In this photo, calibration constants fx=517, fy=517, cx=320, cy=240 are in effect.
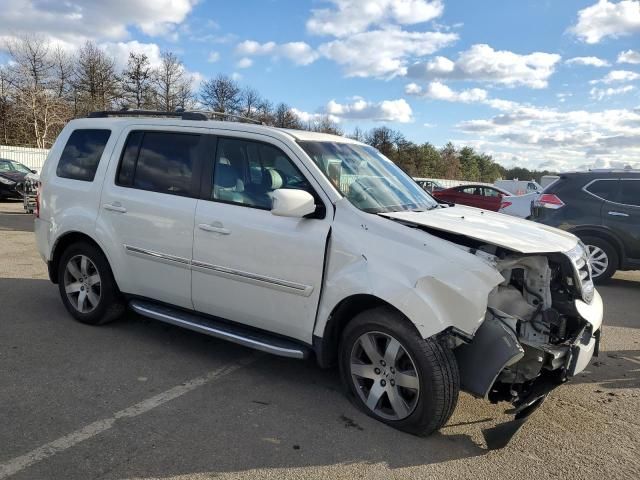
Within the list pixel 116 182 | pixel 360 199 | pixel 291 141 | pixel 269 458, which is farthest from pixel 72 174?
pixel 269 458

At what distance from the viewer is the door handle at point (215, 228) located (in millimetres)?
4004

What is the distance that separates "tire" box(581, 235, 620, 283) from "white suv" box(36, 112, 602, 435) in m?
4.84

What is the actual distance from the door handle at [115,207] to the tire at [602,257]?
275 inches

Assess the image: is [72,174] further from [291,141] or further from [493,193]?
[493,193]

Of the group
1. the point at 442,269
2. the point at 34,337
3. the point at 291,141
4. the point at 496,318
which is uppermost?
the point at 291,141

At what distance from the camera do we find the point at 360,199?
379 cm

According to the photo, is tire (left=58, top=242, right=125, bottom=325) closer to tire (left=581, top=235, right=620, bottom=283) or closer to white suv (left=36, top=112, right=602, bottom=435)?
white suv (left=36, top=112, right=602, bottom=435)

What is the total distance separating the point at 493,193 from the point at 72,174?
18.3 m

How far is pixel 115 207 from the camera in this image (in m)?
4.70

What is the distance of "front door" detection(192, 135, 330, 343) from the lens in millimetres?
3674

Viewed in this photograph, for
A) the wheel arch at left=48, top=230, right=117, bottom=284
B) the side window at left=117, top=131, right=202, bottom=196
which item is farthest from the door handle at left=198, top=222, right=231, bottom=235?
the wheel arch at left=48, top=230, right=117, bottom=284

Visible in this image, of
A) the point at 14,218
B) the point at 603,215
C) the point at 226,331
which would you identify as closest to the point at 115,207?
the point at 226,331

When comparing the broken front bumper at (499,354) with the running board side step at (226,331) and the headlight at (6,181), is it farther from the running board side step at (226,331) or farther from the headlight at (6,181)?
the headlight at (6,181)

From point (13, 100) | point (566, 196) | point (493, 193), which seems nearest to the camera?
point (566, 196)
